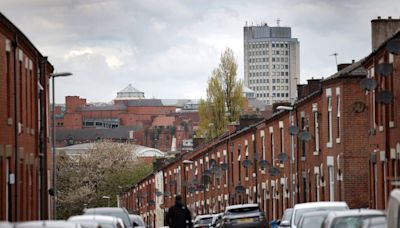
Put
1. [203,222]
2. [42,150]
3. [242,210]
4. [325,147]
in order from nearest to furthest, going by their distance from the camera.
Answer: [242,210] < [42,150] < [325,147] < [203,222]

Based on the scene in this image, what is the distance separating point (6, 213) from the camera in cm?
4341

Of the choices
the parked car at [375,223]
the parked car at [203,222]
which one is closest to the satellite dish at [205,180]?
the parked car at [203,222]

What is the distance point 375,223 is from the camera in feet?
97.5

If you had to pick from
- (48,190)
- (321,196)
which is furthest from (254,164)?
(48,190)

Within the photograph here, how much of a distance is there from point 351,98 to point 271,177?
18.2 m

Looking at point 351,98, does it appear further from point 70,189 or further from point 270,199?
point 70,189

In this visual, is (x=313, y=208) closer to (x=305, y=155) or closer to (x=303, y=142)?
(x=305, y=155)

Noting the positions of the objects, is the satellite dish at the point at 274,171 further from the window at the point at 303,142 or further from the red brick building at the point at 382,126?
the red brick building at the point at 382,126

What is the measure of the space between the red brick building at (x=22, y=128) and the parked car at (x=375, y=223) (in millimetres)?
15864

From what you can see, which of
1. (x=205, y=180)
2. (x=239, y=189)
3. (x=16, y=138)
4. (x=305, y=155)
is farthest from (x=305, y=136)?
(x=205, y=180)

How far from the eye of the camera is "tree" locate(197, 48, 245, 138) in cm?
13575

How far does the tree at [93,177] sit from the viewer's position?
150m

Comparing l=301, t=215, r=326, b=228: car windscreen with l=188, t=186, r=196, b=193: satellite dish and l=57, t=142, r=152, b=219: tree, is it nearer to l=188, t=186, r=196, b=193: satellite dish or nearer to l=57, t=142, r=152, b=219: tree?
l=188, t=186, r=196, b=193: satellite dish

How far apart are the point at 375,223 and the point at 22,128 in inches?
849
